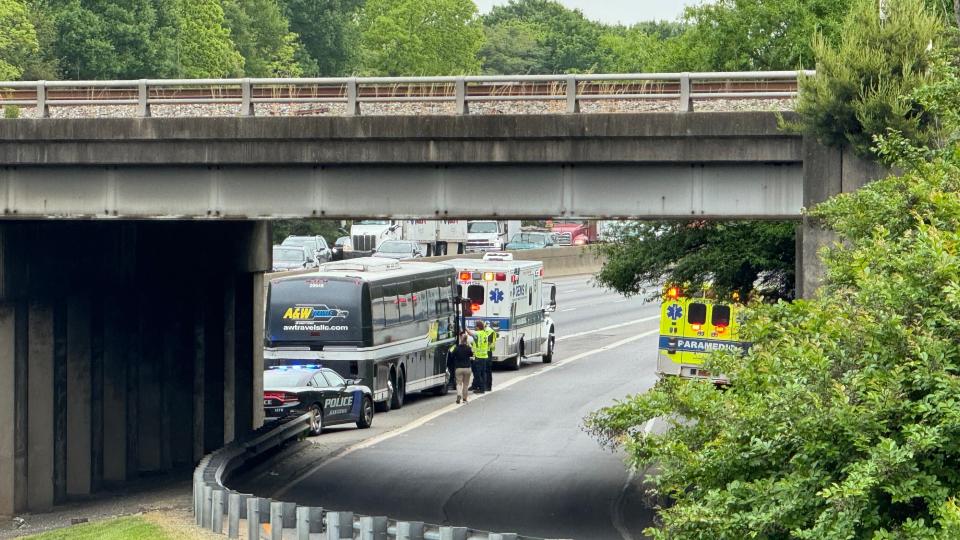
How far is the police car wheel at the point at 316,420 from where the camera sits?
33.2m

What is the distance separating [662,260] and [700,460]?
21.1m

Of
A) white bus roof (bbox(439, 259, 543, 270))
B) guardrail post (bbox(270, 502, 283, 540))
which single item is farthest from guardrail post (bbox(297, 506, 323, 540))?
white bus roof (bbox(439, 259, 543, 270))

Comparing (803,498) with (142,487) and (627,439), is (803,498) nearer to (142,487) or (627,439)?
(627,439)

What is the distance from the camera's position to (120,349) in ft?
A: 105

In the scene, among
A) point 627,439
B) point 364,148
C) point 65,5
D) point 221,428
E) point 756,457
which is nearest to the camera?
point 756,457

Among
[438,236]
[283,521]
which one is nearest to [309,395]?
[283,521]

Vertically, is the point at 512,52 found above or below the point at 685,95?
above

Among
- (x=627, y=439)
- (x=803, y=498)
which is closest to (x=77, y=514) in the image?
(x=627, y=439)

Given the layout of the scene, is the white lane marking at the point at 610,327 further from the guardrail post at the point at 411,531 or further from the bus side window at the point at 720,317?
the guardrail post at the point at 411,531

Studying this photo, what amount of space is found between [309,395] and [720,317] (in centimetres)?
1028

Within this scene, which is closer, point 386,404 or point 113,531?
point 113,531

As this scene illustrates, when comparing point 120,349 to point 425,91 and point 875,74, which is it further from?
point 875,74

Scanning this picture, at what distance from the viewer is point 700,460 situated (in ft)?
36.1

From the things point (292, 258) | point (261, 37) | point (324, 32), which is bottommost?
point (292, 258)
